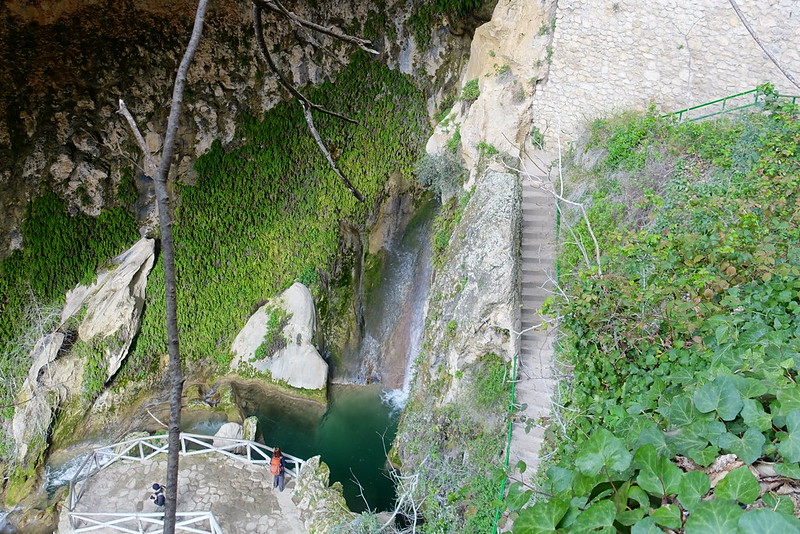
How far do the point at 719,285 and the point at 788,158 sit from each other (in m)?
3.00

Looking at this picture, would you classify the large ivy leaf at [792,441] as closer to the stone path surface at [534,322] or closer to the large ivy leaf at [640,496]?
the large ivy leaf at [640,496]

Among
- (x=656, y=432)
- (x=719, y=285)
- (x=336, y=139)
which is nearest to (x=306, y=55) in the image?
(x=336, y=139)

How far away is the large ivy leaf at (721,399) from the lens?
190 centimetres

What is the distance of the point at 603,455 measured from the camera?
1.81 metres

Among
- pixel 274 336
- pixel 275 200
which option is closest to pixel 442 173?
pixel 275 200

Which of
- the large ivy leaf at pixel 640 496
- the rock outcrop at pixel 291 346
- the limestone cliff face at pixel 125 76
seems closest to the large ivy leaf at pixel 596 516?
the large ivy leaf at pixel 640 496

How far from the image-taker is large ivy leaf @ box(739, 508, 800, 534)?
4.43 feet

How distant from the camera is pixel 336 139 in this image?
1166 cm

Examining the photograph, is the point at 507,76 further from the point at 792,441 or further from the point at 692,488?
the point at 692,488

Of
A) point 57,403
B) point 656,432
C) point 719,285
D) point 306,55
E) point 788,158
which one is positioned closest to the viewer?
point 656,432

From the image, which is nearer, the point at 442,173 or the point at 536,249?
the point at 536,249

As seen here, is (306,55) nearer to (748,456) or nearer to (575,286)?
(575,286)

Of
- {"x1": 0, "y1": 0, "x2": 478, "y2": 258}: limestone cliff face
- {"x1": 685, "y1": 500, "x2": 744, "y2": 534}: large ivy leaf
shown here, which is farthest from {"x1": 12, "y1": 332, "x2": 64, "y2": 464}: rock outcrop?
{"x1": 685, "y1": 500, "x2": 744, "y2": 534}: large ivy leaf

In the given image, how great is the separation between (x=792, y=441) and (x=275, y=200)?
37.2 feet
